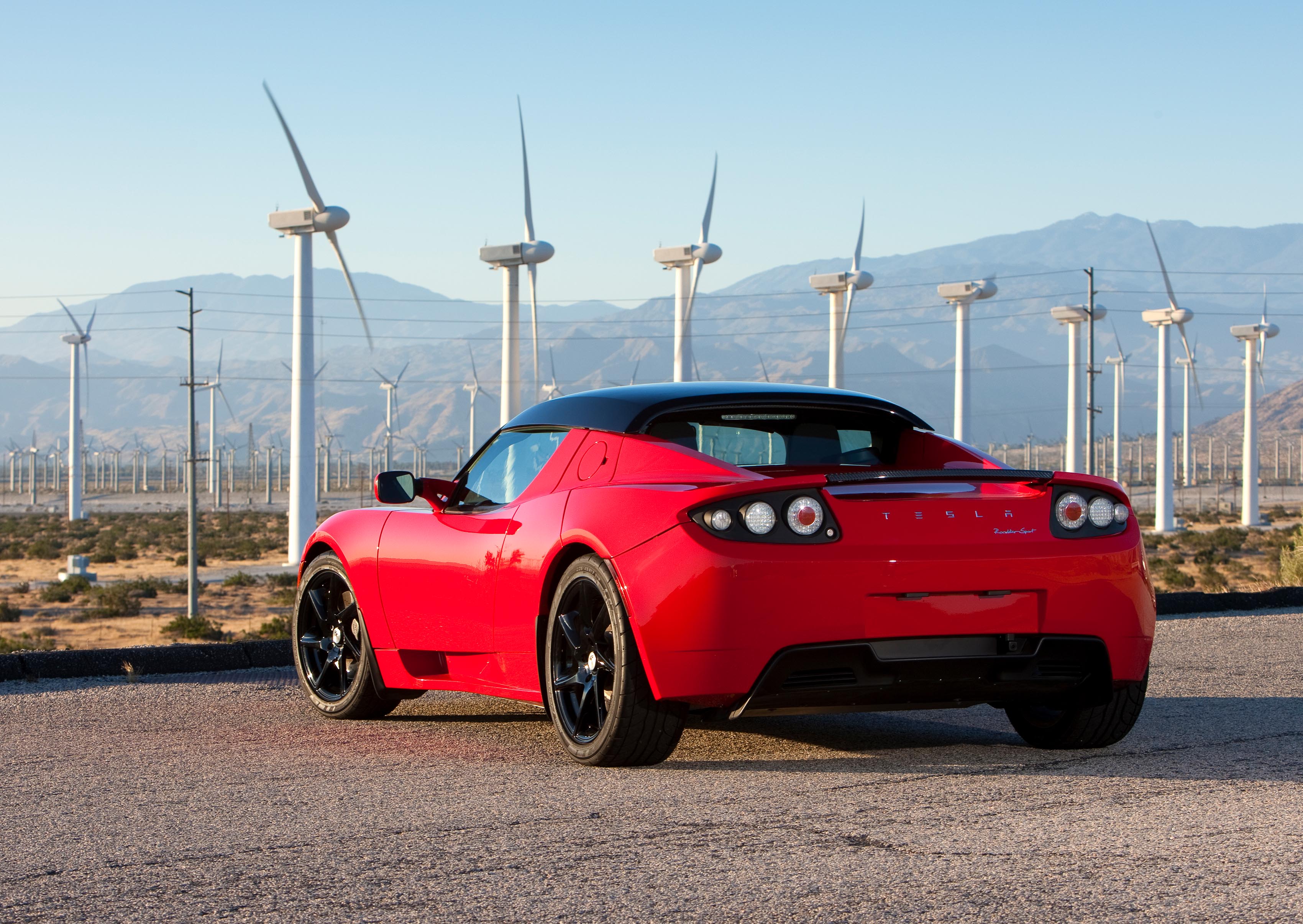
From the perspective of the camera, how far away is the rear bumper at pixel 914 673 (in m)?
5.14

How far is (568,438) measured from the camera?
6.25 meters

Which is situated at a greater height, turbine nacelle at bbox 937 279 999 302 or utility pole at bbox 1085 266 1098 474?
turbine nacelle at bbox 937 279 999 302

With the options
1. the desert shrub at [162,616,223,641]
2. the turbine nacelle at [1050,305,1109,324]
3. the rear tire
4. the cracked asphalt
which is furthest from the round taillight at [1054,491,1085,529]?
the turbine nacelle at [1050,305,1109,324]

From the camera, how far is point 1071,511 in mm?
5504

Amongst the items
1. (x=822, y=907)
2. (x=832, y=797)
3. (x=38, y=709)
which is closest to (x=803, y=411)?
(x=832, y=797)

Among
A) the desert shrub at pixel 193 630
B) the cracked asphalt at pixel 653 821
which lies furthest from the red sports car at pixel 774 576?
the desert shrub at pixel 193 630

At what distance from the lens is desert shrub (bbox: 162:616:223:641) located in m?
23.0

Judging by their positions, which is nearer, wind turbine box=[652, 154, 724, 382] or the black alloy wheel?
the black alloy wheel

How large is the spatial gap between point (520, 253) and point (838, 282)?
1432 centimetres

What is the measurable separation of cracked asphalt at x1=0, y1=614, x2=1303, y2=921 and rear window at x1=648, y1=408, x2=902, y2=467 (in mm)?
1202

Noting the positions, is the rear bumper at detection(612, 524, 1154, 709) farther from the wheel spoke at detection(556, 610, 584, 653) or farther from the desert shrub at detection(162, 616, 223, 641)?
the desert shrub at detection(162, 616, 223, 641)

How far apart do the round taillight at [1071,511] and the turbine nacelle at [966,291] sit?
2230 inches

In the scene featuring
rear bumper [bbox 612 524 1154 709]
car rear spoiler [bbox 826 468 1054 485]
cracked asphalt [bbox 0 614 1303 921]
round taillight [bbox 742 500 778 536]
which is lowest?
cracked asphalt [bbox 0 614 1303 921]

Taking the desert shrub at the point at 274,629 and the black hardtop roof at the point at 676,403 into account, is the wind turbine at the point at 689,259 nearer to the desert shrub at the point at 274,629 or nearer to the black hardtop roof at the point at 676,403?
the desert shrub at the point at 274,629
